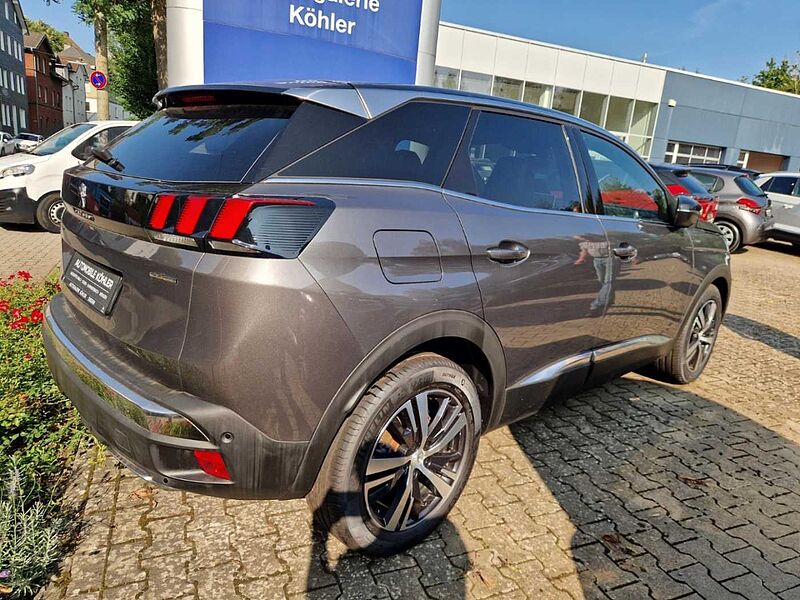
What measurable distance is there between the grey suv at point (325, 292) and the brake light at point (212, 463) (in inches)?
0.5

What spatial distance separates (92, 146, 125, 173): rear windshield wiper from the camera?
7.81 feet

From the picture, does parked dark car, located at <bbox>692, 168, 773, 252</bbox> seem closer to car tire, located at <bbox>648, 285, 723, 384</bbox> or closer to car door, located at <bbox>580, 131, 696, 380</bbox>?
car tire, located at <bbox>648, 285, 723, 384</bbox>

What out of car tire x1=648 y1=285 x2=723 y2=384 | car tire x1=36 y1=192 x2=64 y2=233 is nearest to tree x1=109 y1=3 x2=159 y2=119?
car tire x1=36 y1=192 x2=64 y2=233

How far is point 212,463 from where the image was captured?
1923 mm

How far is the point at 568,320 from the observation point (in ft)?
9.84

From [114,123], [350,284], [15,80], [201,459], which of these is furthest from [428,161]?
[15,80]

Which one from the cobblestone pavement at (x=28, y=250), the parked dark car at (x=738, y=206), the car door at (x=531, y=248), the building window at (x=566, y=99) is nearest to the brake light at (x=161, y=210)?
the car door at (x=531, y=248)

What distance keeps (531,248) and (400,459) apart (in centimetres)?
113

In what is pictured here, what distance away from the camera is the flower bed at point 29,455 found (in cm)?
216

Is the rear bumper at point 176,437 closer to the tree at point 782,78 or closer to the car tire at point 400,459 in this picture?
the car tire at point 400,459

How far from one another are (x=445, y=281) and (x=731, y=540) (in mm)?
A: 1918

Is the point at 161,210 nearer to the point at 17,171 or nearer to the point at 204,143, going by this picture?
the point at 204,143

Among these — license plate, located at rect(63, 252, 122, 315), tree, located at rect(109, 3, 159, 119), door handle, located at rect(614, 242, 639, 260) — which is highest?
tree, located at rect(109, 3, 159, 119)

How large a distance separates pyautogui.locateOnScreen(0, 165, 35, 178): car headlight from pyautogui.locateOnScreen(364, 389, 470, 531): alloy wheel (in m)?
8.51
